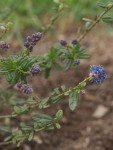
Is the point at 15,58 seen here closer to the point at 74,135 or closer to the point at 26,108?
the point at 26,108

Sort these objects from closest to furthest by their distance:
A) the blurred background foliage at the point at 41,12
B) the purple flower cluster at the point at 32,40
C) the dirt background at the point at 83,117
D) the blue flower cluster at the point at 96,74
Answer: the blue flower cluster at the point at 96,74
the purple flower cluster at the point at 32,40
the dirt background at the point at 83,117
the blurred background foliage at the point at 41,12

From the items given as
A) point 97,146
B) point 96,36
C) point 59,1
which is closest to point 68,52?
point 59,1

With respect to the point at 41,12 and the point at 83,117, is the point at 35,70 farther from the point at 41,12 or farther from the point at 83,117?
the point at 41,12

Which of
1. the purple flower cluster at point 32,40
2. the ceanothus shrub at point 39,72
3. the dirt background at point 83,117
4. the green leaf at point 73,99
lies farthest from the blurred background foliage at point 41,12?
the green leaf at point 73,99

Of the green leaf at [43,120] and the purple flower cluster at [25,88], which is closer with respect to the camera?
the purple flower cluster at [25,88]

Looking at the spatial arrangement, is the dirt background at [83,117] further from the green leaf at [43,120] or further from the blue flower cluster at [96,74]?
the blue flower cluster at [96,74]

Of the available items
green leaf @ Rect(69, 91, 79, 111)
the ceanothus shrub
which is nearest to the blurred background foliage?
the ceanothus shrub

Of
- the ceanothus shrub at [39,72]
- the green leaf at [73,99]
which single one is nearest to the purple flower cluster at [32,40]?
the ceanothus shrub at [39,72]

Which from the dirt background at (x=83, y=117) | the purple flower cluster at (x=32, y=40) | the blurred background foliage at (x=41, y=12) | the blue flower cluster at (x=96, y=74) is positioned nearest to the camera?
the blue flower cluster at (x=96, y=74)

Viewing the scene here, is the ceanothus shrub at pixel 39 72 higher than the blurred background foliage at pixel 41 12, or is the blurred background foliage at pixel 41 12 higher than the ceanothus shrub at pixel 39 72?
the ceanothus shrub at pixel 39 72

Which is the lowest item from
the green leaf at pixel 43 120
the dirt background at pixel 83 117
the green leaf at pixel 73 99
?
the dirt background at pixel 83 117
